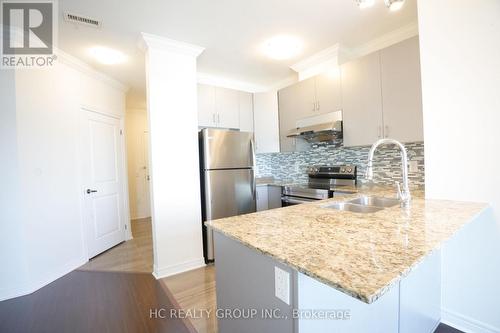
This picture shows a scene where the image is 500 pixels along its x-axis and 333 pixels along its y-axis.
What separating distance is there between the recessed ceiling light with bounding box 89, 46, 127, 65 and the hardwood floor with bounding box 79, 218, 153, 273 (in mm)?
2529

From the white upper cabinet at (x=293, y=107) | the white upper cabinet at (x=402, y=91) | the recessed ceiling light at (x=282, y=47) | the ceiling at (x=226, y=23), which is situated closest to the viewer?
the ceiling at (x=226, y=23)

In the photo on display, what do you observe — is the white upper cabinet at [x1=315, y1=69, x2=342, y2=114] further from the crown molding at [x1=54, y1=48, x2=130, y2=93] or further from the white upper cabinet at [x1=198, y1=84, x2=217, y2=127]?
the crown molding at [x1=54, y1=48, x2=130, y2=93]

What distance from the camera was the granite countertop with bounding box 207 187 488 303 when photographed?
0.61 metres

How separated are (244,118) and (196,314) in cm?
263

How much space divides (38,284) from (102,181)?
55.6 inches

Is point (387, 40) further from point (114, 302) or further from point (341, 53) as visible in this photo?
point (114, 302)

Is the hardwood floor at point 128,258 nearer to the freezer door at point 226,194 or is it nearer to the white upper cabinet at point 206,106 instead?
the freezer door at point 226,194

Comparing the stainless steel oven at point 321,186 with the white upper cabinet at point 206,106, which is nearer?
the stainless steel oven at point 321,186

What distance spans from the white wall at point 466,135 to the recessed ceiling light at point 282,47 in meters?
1.22

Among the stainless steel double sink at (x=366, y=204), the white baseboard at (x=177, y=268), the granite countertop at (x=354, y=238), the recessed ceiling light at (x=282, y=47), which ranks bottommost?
the white baseboard at (x=177, y=268)

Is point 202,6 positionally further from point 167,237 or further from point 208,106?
point 167,237

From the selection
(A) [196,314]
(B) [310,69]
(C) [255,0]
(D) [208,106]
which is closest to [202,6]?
(C) [255,0]

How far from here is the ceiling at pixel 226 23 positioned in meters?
1.90

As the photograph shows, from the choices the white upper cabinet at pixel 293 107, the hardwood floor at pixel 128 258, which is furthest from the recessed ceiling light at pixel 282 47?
the hardwood floor at pixel 128 258
